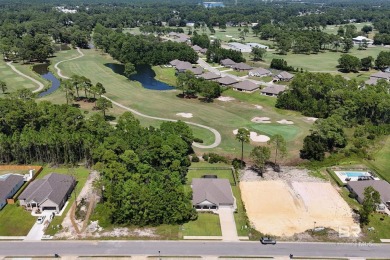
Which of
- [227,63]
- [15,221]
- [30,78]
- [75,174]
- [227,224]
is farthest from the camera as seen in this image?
[227,63]

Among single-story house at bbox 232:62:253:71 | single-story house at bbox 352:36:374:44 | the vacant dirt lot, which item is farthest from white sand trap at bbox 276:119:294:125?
single-story house at bbox 352:36:374:44

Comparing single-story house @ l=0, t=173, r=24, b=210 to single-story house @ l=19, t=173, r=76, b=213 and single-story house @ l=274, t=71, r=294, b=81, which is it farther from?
single-story house @ l=274, t=71, r=294, b=81

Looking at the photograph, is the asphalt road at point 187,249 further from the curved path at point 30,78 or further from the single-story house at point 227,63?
the single-story house at point 227,63

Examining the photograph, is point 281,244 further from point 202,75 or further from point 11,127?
point 202,75

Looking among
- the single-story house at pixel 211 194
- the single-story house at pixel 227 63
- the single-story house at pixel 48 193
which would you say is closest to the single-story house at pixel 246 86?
the single-story house at pixel 227 63

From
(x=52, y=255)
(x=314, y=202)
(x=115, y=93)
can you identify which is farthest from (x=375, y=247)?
(x=115, y=93)

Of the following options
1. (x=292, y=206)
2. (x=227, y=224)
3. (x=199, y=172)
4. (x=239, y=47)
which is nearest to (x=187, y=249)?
(x=227, y=224)

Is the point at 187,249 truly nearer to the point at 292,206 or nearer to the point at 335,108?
the point at 292,206
